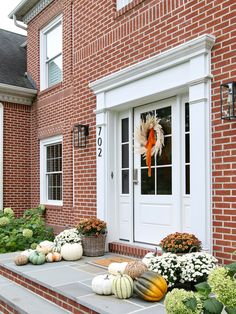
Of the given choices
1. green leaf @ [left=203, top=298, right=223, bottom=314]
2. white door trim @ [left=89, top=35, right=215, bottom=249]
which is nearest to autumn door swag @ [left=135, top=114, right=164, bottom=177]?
white door trim @ [left=89, top=35, right=215, bottom=249]

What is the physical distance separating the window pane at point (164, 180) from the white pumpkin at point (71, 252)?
1.44 meters

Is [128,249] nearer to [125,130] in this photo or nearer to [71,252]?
[71,252]

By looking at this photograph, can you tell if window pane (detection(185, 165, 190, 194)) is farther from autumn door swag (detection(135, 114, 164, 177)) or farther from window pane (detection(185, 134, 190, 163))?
autumn door swag (detection(135, 114, 164, 177))

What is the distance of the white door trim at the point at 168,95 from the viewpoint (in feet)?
14.3

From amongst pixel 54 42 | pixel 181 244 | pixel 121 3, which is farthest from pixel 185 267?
pixel 54 42

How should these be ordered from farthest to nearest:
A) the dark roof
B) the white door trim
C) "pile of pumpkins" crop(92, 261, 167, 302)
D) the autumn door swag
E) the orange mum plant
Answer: the dark roof
the orange mum plant
the autumn door swag
the white door trim
"pile of pumpkins" crop(92, 261, 167, 302)

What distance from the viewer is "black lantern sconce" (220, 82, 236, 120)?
158 inches

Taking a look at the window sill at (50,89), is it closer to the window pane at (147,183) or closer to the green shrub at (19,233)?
the green shrub at (19,233)

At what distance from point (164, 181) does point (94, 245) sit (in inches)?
57.6

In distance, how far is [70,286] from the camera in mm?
4098

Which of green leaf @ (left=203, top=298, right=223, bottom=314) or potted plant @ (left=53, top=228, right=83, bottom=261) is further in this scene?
potted plant @ (left=53, top=228, right=83, bottom=261)

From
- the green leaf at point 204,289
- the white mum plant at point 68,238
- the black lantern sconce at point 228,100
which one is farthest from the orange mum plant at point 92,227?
the green leaf at point 204,289

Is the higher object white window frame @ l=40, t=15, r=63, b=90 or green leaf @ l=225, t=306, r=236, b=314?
white window frame @ l=40, t=15, r=63, b=90

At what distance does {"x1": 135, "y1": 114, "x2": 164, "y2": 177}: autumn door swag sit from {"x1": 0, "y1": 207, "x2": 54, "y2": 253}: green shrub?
2997 mm
